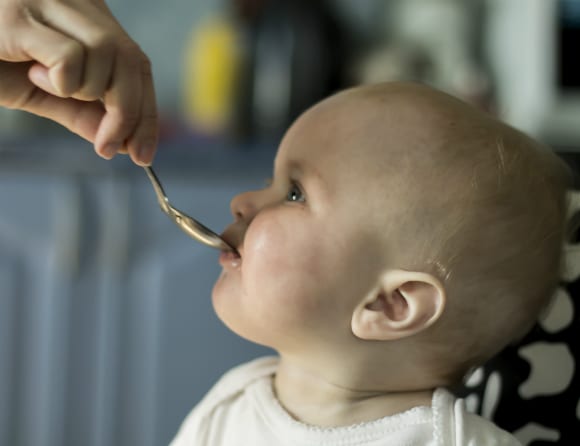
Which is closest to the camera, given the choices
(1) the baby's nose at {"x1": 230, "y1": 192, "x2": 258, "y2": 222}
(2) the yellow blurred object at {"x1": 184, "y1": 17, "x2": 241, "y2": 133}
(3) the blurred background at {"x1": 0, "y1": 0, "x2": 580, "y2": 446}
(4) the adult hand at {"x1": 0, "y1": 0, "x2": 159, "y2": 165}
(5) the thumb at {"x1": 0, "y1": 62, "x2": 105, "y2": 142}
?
(4) the adult hand at {"x1": 0, "y1": 0, "x2": 159, "y2": 165}

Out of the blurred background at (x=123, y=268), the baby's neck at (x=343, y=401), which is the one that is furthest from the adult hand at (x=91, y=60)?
the blurred background at (x=123, y=268)

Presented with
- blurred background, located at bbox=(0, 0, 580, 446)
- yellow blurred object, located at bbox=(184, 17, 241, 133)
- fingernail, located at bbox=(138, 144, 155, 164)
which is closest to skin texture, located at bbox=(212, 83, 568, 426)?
fingernail, located at bbox=(138, 144, 155, 164)

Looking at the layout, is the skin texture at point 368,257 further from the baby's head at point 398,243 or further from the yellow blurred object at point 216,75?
the yellow blurred object at point 216,75

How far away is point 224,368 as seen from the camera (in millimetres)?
1542

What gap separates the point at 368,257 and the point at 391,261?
18 millimetres

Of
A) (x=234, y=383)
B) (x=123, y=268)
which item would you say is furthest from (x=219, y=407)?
(x=123, y=268)

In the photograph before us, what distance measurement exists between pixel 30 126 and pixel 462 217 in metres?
1.33

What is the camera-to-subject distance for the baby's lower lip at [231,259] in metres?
0.68

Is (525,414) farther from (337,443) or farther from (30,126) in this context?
(30,126)

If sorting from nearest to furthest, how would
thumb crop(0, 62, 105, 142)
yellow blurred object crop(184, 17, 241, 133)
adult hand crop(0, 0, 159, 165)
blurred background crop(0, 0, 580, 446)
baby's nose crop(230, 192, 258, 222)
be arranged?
1. adult hand crop(0, 0, 159, 165)
2. thumb crop(0, 62, 105, 142)
3. baby's nose crop(230, 192, 258, 222)
4. blurred background crop(0, 0, 580, 446)
5. yellow blurred object crop(184, 17, 241, 133)

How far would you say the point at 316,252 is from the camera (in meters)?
0.64

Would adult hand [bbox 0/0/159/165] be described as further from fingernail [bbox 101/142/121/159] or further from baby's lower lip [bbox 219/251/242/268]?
baby's lower lip [bbox 219/251/242/268]

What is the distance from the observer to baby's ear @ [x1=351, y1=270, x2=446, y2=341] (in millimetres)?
630

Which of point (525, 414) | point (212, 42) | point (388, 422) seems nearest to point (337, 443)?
point (388, 422)
